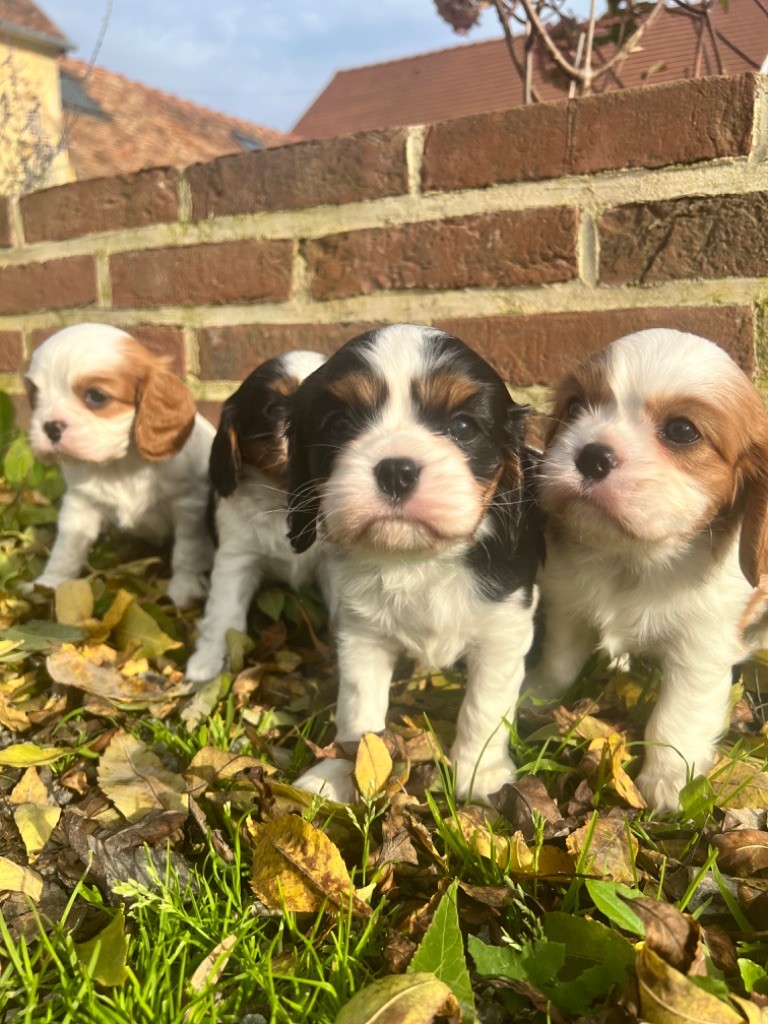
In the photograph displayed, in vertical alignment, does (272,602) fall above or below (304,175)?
below

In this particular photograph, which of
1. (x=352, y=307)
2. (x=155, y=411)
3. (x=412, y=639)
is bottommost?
(x=412, y=639)

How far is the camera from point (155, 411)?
2.55 metres

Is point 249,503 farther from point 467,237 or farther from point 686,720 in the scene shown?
point 686,720

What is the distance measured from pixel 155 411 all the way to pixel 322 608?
837mm

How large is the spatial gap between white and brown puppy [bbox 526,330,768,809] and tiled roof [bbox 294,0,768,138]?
4.21 ft

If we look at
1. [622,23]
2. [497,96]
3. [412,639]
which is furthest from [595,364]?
[497,96]

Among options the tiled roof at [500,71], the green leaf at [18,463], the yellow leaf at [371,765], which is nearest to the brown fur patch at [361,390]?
the yellow leaf at [371,765]

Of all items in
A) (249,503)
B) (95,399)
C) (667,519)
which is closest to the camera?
(667,519)

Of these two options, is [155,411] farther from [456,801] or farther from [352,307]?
[456,801]

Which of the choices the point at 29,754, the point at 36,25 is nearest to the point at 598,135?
the point at 29,754

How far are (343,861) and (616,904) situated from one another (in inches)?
19.7

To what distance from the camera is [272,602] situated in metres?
2.55

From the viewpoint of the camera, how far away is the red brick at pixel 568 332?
222cm

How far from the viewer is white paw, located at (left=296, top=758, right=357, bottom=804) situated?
1757 millimetres
